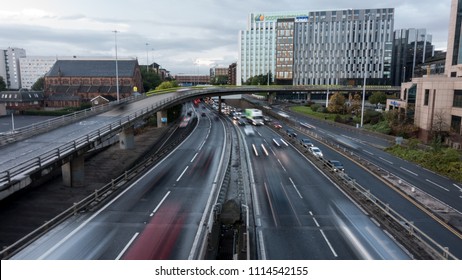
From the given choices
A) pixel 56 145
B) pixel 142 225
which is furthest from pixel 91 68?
pixel 142 225

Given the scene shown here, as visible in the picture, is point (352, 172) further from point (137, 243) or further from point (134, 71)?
point (134, 71)

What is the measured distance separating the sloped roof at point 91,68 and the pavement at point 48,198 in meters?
99.2

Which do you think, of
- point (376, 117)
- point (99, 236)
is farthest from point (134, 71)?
point (99, 236)

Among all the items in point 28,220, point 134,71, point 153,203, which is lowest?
point 28,220

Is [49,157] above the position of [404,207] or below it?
above

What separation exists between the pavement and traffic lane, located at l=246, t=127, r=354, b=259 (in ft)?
55.6

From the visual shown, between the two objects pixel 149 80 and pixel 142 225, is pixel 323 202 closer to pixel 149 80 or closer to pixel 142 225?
pixel 142 225

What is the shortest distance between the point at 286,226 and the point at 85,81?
141 m

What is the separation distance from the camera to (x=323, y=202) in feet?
99.5

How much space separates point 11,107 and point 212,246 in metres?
129

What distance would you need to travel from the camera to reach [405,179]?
40281 millimetres

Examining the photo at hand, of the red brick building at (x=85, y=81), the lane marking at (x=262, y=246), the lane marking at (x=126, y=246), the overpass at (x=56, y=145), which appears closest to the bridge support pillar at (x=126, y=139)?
the overpass at (x=56, y=145)

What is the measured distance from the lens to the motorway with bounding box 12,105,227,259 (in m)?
19.7

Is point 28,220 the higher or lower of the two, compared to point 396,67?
lower
